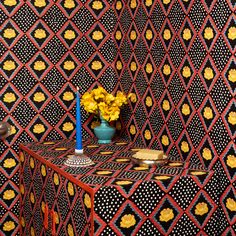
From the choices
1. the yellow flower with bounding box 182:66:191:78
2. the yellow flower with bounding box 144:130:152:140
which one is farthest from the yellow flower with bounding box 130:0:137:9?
the yellow flower with bounding box 144:130:152:140

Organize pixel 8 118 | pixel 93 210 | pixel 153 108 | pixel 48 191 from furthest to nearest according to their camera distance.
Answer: pixel 8 118 < pixel 153 108 < pixel 48 191 < pixel 93 210

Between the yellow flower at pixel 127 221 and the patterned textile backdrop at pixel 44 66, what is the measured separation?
110 cm

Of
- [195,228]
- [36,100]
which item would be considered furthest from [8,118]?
[195,228]

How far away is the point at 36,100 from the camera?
2.85 metres

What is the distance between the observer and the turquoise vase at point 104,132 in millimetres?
2762

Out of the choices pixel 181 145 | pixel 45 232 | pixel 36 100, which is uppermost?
pixel 181 145

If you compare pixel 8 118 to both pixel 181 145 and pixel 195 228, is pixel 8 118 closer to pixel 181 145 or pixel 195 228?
pixel 181 145

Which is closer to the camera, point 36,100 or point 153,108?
point 153,108

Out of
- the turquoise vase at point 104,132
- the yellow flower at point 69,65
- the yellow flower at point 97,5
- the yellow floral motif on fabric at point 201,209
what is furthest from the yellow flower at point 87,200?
the yellow flower at point 97,5

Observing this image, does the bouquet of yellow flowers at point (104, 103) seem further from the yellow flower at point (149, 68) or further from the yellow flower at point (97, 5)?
the yellow flower at point (97, 5)

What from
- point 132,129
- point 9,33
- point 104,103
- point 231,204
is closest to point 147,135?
point 132,129

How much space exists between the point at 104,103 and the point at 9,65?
60 cm

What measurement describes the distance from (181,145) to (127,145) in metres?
0.44

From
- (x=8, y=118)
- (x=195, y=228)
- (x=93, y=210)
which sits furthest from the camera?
(x=8, y=118)
